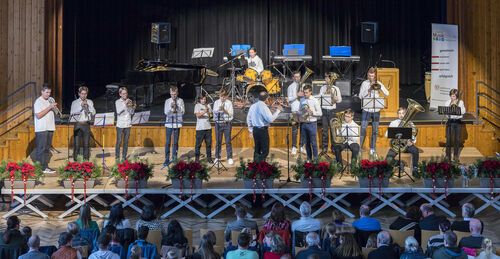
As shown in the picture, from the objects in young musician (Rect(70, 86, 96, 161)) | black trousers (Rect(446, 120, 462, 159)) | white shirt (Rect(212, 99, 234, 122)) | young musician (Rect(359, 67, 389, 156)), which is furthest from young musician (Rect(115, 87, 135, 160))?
black trousers (Rect(446, 120, 462, 159))

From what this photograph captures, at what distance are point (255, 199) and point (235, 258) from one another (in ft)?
17.1

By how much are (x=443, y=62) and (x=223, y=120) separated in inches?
191

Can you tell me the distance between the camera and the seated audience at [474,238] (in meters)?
8.64

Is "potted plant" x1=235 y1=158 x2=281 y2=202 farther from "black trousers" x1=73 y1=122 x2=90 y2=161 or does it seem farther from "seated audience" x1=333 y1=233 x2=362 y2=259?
"seated audience" x1=333 y1=233 x2=362 y2=259

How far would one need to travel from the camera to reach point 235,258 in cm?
805

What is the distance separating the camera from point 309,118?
14.2 m

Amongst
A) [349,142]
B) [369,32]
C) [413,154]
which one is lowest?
[413,154]

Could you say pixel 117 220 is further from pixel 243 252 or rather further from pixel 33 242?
pixel 243 252

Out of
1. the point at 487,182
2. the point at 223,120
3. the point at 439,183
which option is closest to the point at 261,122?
the point at 223,120

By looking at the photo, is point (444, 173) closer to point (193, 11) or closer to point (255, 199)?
point (255, 199)

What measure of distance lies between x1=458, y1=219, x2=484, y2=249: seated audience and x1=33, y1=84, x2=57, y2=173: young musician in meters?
7.97

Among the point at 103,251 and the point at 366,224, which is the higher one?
the point at 366,224

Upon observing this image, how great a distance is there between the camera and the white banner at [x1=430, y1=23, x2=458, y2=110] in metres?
16.3

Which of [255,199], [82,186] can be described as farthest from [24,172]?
[255,199]
